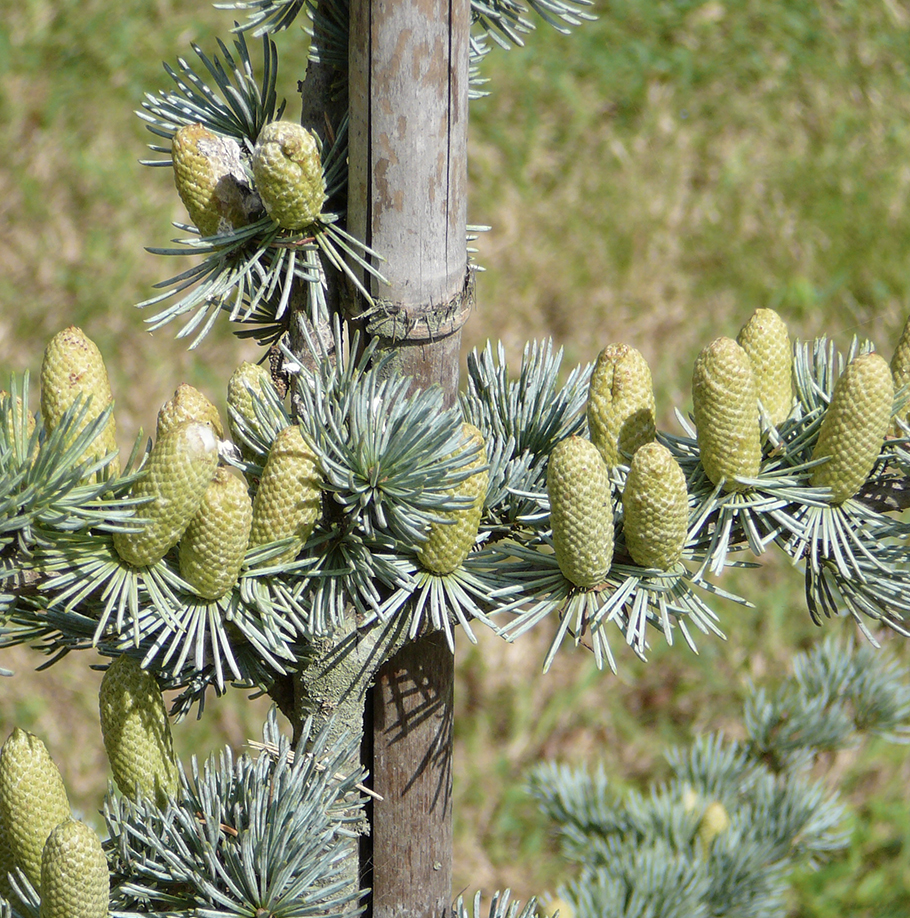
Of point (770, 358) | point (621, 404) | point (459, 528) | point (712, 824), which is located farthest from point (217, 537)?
point (712, 824)

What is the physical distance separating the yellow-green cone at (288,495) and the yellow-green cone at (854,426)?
314mm

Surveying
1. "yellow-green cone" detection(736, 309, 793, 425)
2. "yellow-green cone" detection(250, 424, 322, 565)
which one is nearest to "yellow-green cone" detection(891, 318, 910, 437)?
"yellow-green cone" detection(736, 309, 793, 425)

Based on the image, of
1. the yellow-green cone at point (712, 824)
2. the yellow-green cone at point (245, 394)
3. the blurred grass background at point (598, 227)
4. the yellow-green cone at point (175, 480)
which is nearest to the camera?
the yellow-green cone at point (175, 480)

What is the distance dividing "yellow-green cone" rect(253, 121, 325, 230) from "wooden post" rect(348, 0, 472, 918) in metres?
0.04

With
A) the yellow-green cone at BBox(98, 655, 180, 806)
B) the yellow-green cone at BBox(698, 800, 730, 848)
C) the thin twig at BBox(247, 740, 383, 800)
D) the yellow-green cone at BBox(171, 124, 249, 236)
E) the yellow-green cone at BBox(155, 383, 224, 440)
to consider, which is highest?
the yellow-green cone at BBox(171, 124, 249, 236)

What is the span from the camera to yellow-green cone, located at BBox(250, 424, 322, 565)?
0.60 meters

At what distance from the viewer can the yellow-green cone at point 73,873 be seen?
554mm

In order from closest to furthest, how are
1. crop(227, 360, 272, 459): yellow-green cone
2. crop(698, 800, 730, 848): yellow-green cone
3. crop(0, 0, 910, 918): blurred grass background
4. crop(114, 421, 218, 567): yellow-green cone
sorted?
crop(114, 421, 218, 567): yellow-green cone, crop(227, 360, 272, 459): yellow-green cone, crop(698, 800, 730, 848): yellow-green cone, crop(0, 0, 910, 918): blurred grass background

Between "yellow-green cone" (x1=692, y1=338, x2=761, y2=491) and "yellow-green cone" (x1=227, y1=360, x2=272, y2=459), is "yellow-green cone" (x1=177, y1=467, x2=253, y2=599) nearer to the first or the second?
"yellow-green cone" (x1=227, y1=360, x2=272, y2=459)

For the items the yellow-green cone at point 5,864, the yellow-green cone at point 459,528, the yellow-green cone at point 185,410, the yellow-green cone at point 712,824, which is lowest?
the yellow-green cone at point 712,824

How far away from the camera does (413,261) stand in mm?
678

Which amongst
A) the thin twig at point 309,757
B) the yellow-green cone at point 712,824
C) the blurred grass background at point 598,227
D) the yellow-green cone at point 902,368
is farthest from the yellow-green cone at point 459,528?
the blurred grass background at point 598,227

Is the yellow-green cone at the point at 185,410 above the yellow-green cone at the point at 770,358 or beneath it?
beneath

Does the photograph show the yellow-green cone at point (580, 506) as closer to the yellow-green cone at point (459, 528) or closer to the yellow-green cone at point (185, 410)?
the yellow-green cone at point (459, 528)
